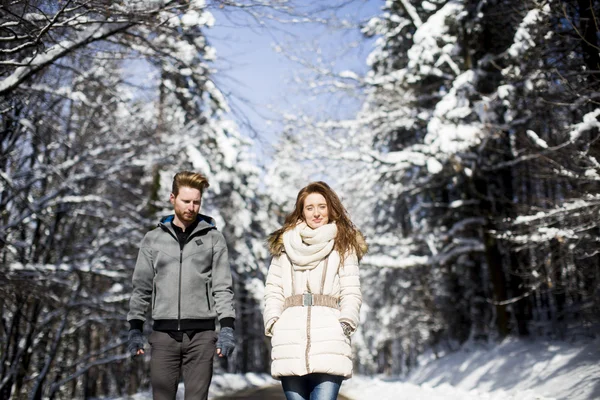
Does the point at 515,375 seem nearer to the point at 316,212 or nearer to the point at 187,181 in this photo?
the point at 316,212

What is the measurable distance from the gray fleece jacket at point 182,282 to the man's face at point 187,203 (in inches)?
4.5

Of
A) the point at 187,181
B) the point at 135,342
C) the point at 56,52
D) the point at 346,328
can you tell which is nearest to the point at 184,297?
the point at 135,342

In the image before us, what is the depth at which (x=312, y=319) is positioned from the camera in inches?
145

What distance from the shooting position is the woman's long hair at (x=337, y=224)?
156 inches

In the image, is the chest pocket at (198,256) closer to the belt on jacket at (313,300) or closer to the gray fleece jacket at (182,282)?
the gray fleece jacket at (182,282)

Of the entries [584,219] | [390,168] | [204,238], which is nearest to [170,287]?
[204,238]

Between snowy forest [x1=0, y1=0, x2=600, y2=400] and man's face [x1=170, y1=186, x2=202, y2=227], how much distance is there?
1.57 m

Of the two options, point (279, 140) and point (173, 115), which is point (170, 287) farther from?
point (173, 115)

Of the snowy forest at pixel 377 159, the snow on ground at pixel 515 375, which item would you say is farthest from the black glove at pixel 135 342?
the snow on ground at pixel 515 375

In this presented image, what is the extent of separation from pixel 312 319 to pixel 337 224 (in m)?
0.71

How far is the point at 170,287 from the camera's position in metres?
4.29

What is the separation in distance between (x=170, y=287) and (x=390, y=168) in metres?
9.84

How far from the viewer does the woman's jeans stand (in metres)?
3.60

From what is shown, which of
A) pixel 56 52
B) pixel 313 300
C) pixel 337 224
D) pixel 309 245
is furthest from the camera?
pixel 56 52
